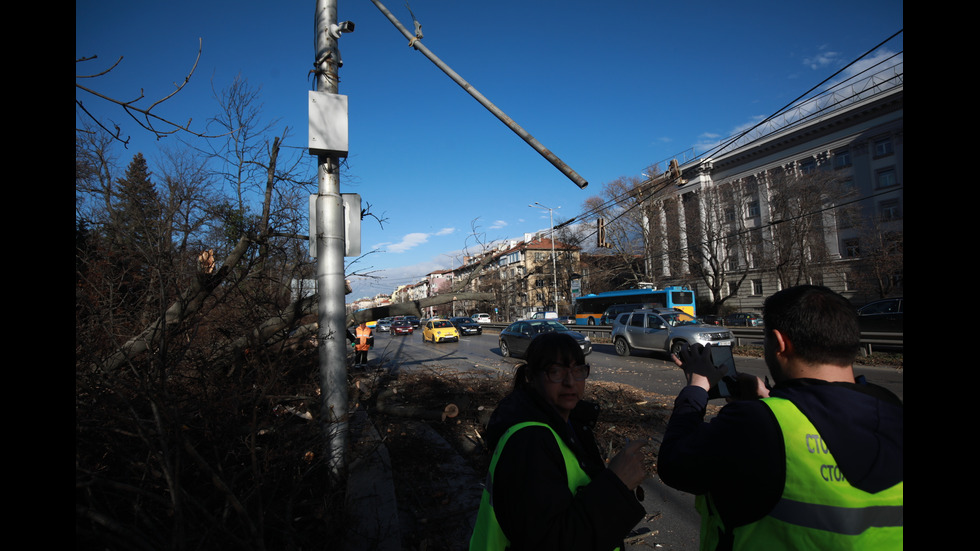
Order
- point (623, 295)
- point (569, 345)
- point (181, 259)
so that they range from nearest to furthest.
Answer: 1. point (569, 345)
2. point (181, 259)
3. point (623, 295)

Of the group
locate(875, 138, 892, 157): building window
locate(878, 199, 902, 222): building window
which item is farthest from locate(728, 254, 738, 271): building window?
locate(875, 138, 892, 157): building window

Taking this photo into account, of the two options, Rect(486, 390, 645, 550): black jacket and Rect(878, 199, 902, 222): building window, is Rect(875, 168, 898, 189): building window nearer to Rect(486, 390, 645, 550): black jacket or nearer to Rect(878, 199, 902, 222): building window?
Rect(878, 199, 902, 222): building window

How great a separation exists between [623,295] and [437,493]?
31.5 m

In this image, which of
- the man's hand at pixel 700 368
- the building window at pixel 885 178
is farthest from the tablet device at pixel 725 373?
the building window at pixel 885 178

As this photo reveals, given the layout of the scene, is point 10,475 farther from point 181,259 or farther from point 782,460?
point 181,259

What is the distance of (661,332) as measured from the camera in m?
15.9

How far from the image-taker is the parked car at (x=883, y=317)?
1620 cm

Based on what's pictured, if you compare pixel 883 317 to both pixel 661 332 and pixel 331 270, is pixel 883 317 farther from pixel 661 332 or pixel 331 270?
pixel 331 270

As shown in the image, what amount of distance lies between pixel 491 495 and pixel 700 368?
3.40ft

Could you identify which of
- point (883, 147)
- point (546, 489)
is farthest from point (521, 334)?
point (883, 147)

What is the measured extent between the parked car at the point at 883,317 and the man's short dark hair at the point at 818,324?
1946 cm

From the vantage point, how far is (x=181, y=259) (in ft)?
16.5

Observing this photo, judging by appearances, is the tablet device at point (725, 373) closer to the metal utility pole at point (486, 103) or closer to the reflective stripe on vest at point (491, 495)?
the reflective stripe on vest at point (491, 495)

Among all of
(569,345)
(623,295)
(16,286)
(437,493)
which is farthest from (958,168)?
(623,295)
